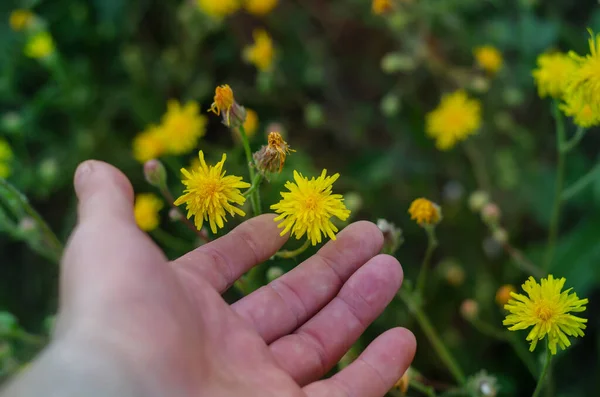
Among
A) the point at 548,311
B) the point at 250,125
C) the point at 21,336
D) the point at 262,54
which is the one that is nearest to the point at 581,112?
the point at 548,311

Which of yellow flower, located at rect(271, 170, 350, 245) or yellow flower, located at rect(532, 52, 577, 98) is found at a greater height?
yellow flower, located at rect(532, 52, 577, 98)

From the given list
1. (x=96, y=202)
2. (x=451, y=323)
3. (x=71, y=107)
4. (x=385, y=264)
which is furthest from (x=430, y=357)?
(x=71, y=107)

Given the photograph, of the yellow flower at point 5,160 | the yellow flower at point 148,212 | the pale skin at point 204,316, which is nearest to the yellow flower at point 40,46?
the yellow flower at point 5,160

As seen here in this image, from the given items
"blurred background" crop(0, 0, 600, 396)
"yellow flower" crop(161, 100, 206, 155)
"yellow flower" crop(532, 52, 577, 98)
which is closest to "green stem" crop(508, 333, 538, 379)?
"blurred background" crop(0, 0, 600, 396)

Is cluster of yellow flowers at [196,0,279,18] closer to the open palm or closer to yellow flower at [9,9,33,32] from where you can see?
yellow flower at [9,9,33,32]

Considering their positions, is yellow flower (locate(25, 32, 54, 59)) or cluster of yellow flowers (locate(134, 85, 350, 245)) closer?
cluster of yellow flowers (locate(134, 85, 350, 245))

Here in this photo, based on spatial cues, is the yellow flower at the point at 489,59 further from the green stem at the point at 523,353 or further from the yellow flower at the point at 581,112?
the green stem at the point at 523,353
